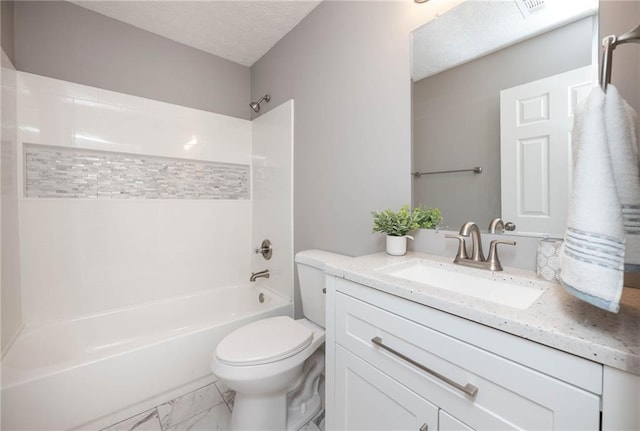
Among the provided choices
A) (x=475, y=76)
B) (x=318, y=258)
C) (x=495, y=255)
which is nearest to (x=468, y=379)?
(x=495, y=255)

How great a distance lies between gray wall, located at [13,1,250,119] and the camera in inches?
62.0

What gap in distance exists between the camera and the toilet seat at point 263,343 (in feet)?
3.66

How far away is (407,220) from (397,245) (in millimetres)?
122

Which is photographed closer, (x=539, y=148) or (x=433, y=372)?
(x=433, y=372)

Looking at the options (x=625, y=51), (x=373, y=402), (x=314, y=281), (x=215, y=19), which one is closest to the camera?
(x=625, y=51)

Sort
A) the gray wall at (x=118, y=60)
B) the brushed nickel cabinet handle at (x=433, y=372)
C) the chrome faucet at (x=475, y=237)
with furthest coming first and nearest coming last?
the gray wall at (x=118, y=60), the chrome faucet at (x=475, y=237), the brushed nickel cabinet handle at (x=433, y=372)

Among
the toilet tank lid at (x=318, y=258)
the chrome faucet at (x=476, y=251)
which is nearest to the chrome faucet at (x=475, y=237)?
the chrome faucet at (x=476, y=251)

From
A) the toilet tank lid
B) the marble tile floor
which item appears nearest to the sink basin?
the toilet tank lid

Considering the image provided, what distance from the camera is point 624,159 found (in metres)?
0.52

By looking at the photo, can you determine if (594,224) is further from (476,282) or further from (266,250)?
(266,250)

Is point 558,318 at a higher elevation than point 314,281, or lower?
higher

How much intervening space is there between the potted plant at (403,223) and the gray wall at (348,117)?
0.12m

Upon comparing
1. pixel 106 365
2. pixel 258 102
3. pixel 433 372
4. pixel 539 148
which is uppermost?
pixel 258 102

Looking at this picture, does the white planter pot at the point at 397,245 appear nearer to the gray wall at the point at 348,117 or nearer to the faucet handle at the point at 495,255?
the gray wall at the point at 348,117
